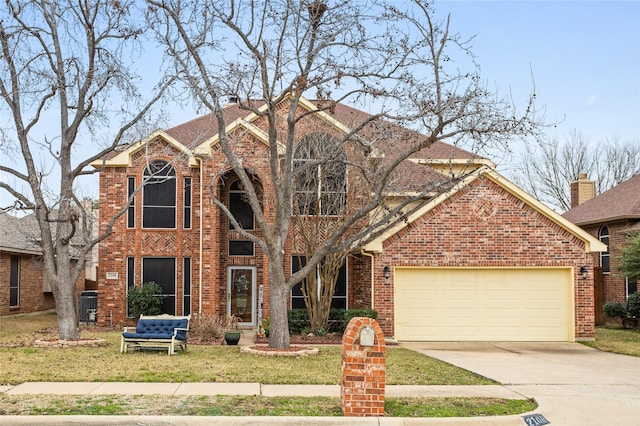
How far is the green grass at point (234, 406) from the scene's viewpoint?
9789 mm

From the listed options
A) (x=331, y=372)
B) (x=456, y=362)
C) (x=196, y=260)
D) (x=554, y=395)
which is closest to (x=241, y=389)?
(x=331, y=372)

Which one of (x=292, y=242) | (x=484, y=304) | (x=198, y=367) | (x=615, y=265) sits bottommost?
(x=198, y=367)

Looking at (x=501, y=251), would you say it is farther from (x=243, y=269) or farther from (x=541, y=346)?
(x=243, y=269)

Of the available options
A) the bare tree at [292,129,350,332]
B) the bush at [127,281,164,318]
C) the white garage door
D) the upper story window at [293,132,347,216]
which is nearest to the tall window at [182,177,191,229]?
the bush at [127,281,164,318]

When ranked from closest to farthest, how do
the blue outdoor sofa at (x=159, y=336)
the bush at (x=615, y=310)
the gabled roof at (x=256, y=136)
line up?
the blue outdoor sofa at (x=159, y=336) → the gabled roof at (x=256, y=136) → the bush at (x=615, y=310)

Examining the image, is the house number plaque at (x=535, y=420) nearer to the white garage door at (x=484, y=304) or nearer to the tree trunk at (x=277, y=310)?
the tree trunk at (x=277, y=310)

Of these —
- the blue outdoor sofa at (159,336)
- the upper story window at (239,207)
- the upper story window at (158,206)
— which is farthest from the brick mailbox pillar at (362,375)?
the upper story window at (158,206)

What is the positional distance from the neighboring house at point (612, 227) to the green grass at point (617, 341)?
2130 millimetres

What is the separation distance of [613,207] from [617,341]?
912cm

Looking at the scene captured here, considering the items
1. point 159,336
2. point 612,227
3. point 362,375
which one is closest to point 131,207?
point 159,336

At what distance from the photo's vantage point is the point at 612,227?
28.6m

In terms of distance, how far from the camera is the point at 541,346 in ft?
66.2

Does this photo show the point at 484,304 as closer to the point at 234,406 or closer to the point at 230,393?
the point at 230,393

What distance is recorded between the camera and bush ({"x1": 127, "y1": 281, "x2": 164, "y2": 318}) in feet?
77.2
